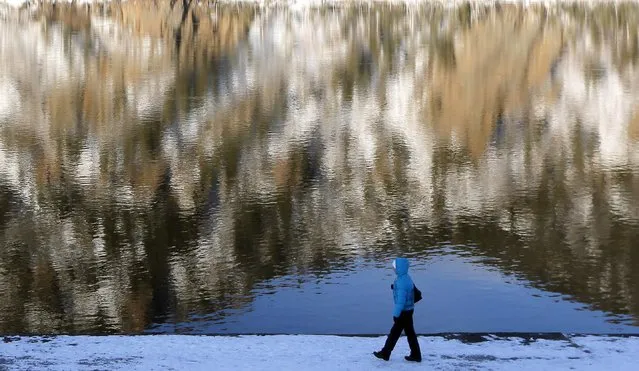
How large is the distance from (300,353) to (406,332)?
1.35 m

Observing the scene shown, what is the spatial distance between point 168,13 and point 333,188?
69.6 meters

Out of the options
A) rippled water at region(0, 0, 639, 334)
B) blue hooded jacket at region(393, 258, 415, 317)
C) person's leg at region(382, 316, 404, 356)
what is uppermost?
blue hooded jacket at region(393, 258, 415, 317)

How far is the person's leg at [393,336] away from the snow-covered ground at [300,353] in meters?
0.16

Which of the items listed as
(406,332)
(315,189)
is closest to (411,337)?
(406,332)

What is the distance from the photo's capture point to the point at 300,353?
40.5 ft

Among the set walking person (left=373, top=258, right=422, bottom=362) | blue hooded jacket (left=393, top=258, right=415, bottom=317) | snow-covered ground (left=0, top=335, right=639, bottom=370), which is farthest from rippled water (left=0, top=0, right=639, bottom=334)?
blue hooded jacket (left=393, top=258, right=415, bottom=317)

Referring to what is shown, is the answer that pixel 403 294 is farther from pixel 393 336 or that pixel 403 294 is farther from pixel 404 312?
pixel 393 336

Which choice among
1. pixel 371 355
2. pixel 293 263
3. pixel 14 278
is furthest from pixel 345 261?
pixel 371 355

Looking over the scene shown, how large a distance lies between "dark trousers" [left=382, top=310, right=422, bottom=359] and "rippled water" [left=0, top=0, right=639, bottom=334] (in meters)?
4.42

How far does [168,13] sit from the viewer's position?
94.8m

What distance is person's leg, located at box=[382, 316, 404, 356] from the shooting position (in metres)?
11.8

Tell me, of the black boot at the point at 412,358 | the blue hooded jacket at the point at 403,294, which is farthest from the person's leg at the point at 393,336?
the black boot at the point at 412,358

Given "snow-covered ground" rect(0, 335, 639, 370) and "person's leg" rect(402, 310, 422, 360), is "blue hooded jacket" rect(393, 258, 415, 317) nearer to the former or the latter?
"person's leg" rect(402, 310, 422, 360)

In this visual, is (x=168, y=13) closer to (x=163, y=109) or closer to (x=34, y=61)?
(x=34, y=61)
